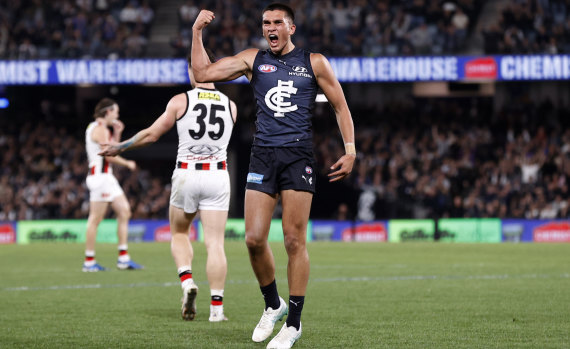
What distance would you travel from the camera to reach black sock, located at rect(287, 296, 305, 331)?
6.77 metres

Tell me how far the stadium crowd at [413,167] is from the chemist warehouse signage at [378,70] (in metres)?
2.78

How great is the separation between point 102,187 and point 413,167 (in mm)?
16346

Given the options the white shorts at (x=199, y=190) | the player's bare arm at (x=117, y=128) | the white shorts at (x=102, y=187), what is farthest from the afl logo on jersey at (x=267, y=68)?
the white shorts at (x=102, y=187)

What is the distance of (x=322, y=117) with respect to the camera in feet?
105

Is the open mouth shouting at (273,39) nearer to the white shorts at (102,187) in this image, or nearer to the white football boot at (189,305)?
the white football boot at (189,305)

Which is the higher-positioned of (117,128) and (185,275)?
(117,128)

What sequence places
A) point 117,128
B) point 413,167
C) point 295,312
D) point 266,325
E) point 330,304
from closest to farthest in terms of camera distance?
point 295,312, point 266,325, point 330,304, point 117,128, point 413,167

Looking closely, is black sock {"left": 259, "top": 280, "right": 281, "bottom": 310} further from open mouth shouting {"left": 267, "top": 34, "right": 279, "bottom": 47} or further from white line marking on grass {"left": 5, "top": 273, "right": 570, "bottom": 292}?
white line marking on grass {"left": 5, "top": 273, "right": 570, "bottom": 292}

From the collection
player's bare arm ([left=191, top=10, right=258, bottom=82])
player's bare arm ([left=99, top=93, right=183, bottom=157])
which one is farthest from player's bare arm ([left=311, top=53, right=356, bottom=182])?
player's bare arm ([left=99, top=93, right=183, bottom=157])

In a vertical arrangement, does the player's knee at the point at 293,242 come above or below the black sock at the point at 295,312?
above

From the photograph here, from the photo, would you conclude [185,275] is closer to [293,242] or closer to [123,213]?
[293,242]

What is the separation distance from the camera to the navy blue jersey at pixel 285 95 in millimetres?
6867

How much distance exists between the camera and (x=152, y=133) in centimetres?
828

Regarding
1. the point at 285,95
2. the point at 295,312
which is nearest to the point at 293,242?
the point at 295,312
